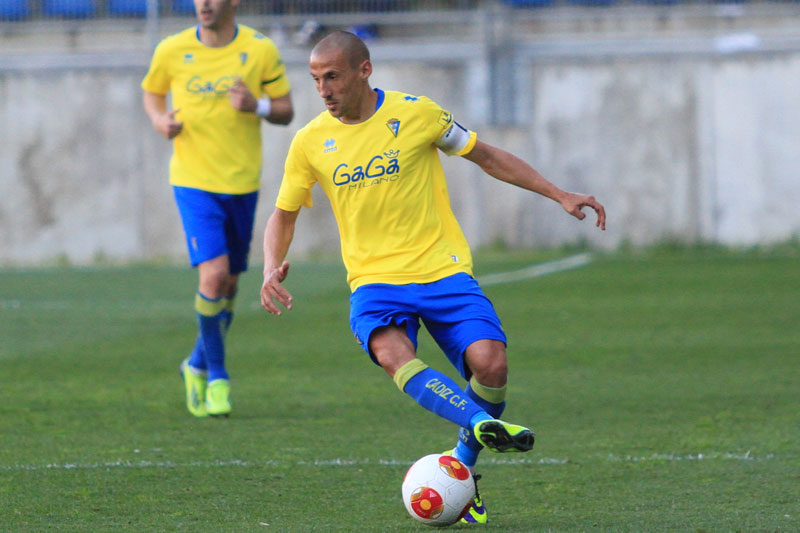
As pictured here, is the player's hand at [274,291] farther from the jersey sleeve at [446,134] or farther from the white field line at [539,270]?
the white field line at [539,270]

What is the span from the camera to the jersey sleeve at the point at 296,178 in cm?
486

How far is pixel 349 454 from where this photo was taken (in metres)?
5.63

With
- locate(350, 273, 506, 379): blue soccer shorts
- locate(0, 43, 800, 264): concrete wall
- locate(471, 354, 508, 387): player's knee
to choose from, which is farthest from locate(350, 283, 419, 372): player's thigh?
locate(0, 43, 800, 264): concrete wall

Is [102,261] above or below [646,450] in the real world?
below

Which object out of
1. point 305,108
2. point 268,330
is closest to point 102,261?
point 305,108

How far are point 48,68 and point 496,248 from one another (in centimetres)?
674

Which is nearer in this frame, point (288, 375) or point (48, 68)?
point (288, 375)

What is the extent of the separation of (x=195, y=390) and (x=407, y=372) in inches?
106

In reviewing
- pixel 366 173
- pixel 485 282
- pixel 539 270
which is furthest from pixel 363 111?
pixel 539 270

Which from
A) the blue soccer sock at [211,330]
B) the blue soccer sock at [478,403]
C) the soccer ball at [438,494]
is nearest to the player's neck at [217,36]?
the blue soccer sock at [211,330]

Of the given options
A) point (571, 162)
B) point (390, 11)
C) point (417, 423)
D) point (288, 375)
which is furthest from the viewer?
point (390, 11)

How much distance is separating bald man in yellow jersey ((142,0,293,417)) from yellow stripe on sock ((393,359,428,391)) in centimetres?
255

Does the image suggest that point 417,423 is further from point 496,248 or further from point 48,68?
point 48,68

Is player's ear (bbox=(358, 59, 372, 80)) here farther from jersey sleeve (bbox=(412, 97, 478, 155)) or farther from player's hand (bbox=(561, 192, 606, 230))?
player's hand (bbox=(561, 192, 606, 230))
